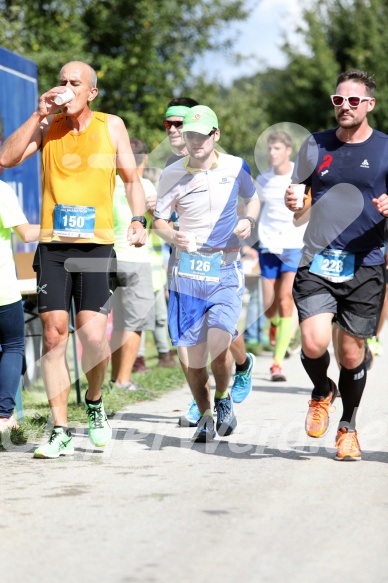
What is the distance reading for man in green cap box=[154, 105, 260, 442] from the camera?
7.17 meters

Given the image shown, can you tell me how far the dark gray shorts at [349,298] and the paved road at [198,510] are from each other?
31.3 inches

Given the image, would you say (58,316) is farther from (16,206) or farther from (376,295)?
(376,295)

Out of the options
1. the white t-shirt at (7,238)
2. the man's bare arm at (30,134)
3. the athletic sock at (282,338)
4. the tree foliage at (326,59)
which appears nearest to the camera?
the man's bare arm at (30,134)

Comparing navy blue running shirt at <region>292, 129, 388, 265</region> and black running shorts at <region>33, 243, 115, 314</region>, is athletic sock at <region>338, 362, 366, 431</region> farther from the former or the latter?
black running shorts at <region>33, 243, 115, 314</region>

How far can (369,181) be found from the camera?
21.0ft

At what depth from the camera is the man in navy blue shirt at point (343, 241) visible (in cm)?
646

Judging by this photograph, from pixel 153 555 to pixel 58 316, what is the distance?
251 centimetres

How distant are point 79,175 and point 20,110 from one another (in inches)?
216

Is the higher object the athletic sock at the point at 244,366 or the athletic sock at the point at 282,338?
the athletic sock at the point at 244,366

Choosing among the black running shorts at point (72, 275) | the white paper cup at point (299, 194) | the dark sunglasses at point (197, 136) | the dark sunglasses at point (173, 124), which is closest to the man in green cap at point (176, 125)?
the dark sunglasses at point (173, 124)

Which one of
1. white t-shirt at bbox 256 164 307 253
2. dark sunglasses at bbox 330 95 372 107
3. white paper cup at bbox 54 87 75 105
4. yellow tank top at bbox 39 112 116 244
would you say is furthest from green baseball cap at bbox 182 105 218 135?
white t-shirt at bbox 256 164 307 253

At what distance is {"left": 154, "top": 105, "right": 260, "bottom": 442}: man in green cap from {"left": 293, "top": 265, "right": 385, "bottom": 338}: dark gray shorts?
0.73 metres

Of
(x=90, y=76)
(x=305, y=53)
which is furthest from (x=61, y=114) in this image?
(x=305, y=53)

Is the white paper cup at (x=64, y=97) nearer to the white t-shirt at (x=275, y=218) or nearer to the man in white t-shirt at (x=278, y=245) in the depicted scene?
the man in white t-shirt at (x=278, y=245)
